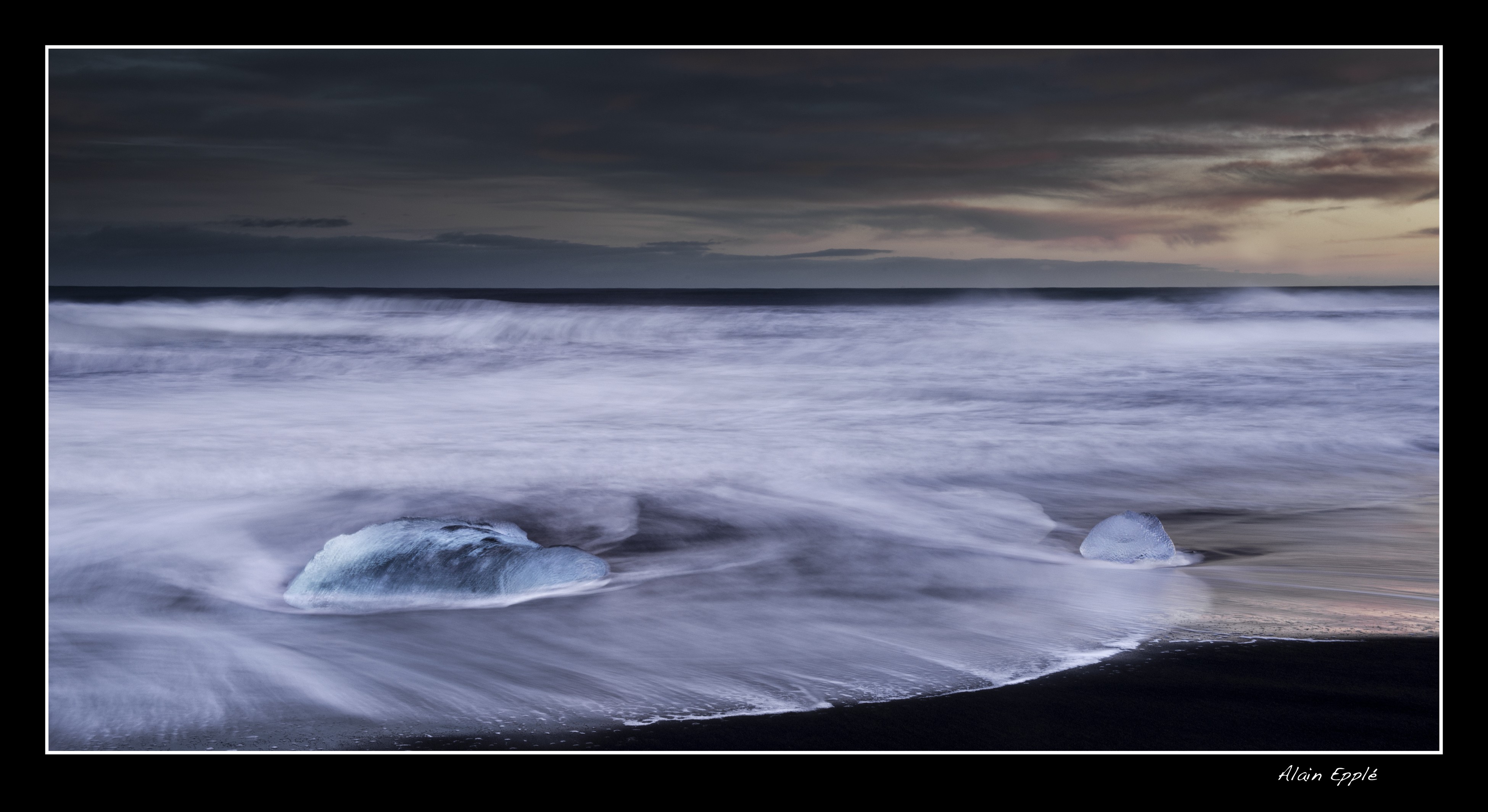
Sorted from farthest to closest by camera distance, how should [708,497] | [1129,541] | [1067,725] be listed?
1. [708,497]
2. [1129,541]
3. [1067,725]

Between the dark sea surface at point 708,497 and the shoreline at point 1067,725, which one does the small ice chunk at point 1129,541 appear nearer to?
the dark sea surface at point 708,497

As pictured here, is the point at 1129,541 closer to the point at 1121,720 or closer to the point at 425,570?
the point at 1121,720

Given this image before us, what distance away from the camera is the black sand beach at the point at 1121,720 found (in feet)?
5.98

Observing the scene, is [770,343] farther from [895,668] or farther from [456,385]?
[895,668]

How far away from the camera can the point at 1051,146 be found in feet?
13.4

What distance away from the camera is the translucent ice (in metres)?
2.45

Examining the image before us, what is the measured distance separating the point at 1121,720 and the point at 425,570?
165 cm

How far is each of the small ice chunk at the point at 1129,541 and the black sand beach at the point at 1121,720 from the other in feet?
2.11

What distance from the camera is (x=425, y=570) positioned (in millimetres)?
2486

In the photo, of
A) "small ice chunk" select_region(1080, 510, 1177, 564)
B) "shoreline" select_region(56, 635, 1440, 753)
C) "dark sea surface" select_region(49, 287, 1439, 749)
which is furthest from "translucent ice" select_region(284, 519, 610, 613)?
"small ice chunk" select_region(1080, 510, 1177, 564)

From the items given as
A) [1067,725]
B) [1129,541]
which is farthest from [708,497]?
[1067,725]

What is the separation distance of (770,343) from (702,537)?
4059mm

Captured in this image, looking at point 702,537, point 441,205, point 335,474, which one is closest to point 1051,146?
point 702,537

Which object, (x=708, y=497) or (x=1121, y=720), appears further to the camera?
(x=708, y=497)
